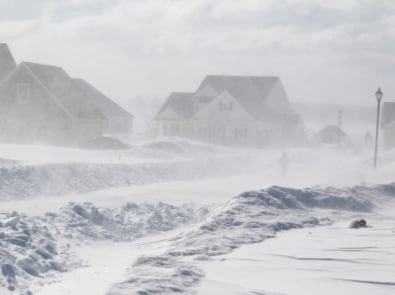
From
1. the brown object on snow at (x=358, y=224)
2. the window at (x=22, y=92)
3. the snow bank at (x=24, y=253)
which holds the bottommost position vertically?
the snow bank at (x=24, y=253)

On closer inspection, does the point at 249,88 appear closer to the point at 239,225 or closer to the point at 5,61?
the point at 5,61

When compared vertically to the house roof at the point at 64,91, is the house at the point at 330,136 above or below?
below

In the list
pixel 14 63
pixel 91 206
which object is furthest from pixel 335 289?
pixel 14 63

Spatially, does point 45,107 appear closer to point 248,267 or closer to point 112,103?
point 112,103

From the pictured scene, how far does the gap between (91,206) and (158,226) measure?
5.97 feet

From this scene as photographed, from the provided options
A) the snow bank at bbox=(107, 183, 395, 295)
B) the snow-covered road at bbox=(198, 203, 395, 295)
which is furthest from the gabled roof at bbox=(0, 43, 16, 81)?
the snow-covered road at bbox=(198, 203, 395, 295)

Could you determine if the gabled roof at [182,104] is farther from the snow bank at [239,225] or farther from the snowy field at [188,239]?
the snow bank at [239,225]

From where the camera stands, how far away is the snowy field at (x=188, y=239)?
34.4 feet

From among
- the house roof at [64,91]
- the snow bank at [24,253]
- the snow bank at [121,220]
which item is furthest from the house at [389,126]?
the snow bank at [24,253]

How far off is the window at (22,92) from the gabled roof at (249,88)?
2252cm

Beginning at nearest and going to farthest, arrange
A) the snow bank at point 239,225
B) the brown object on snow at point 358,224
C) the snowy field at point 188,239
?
the snow bank at point 239,225 < the snowy field at point 188,239 < the brown object on snow at point 358,224

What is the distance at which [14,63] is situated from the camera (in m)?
51.9

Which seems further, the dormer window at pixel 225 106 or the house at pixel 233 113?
the dormer window at pixel 225 106

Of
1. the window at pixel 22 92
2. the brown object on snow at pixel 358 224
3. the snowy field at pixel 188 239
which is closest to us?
the snowy field at pixel 188 239
